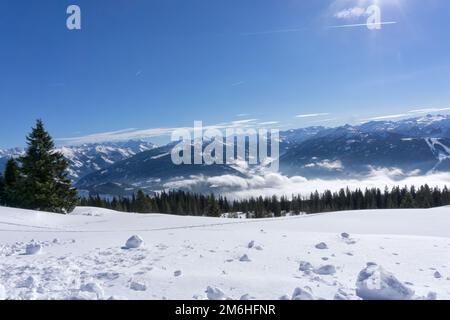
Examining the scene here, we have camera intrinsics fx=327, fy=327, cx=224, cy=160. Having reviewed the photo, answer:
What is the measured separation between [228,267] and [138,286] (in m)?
2.47

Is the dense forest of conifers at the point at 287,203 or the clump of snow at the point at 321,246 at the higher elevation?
the clump of snow at the point at 321,246

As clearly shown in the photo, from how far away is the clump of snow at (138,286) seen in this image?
6548 millimetres

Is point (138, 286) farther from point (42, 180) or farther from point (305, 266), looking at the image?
point (42, 180)

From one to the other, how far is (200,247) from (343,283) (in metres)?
4.91

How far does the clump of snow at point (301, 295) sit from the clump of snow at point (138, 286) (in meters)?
2.95

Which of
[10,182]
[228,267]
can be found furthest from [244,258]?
[10,182]

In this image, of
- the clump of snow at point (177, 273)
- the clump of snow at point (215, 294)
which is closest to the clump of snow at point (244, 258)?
the clump of snow at point (177, 273)

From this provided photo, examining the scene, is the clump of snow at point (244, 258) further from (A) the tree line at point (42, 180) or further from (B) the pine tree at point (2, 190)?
(B) the pine tree at point (2, 190)

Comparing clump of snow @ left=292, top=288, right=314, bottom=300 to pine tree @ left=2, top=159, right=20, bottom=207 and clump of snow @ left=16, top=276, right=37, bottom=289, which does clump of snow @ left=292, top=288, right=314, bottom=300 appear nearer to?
clump of snow @ left=16, top=276, right=37, bottom=289

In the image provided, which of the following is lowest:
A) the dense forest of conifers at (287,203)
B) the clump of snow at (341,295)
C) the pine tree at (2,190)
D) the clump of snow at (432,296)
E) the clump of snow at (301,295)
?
the dense forest of conifers at (287,203)

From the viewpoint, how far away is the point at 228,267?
8.23 metres

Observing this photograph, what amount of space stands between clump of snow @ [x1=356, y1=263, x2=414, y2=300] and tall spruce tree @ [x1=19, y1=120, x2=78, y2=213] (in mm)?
33725

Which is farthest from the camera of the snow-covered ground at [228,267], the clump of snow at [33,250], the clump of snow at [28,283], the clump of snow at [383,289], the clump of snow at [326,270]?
the clump of snow at [33,250]
